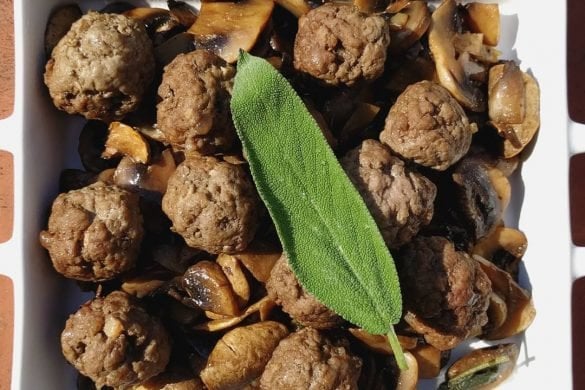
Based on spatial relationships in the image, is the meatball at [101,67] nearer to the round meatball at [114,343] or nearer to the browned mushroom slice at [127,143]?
the browned mushroom slice at [127,143]

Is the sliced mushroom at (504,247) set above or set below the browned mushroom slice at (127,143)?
below

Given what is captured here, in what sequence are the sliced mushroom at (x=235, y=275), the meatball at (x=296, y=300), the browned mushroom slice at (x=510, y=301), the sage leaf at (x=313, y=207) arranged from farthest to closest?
1. the browned mushroom slice at (x=510, y=301)
2. the sliced mushroom at (x=235, y=275)
3. the meatball at (x=296, y=300)
4. the sage leaf at (x=313, y=207)

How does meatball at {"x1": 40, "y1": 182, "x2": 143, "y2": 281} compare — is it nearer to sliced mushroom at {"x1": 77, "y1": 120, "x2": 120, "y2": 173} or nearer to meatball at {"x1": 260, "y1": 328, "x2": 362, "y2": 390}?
sliced mushroom at {"x1": 77, "y1": 120, "x2": 120, "y2": 173}

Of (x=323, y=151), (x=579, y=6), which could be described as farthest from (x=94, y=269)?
(x=579, y=6)

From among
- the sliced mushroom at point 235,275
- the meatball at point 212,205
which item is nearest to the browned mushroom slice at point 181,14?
the meatball at point 212,205

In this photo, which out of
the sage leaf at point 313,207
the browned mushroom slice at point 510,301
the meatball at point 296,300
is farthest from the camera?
the browned mushroom slice at point 510,301

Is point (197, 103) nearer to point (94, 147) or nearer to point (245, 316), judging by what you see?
point (94, 147)

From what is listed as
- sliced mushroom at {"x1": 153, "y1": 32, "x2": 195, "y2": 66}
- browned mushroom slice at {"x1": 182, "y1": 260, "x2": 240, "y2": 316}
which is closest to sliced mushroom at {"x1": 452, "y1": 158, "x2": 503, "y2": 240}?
browned mushroom slice at {"x1": 182, "y1": 260, "x2": 240, "y2": 316}
